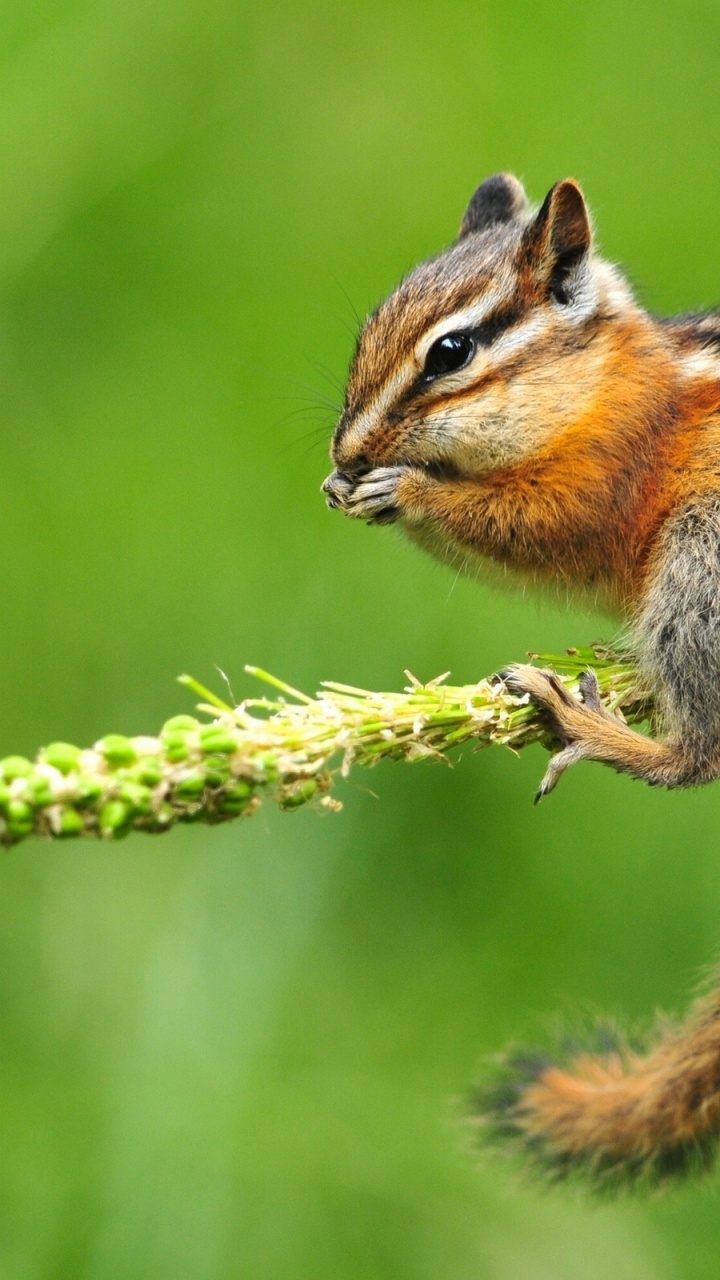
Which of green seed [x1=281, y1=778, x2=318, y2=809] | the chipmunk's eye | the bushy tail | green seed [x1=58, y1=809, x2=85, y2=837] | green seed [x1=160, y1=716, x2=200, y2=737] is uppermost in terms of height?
the chipmunk's eye

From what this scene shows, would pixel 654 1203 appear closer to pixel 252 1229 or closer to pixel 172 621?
pixel 252 1229

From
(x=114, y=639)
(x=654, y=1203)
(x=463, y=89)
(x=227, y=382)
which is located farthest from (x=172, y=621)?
(x=463, y=89)

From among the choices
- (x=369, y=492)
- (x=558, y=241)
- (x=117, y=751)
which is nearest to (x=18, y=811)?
(x=117, y=751)

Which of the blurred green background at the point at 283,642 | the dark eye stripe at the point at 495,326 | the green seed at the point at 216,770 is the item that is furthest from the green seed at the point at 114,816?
the dark eye stripe at the point at 495,326

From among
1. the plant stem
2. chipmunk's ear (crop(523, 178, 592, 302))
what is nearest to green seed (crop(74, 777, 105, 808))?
the plant stem

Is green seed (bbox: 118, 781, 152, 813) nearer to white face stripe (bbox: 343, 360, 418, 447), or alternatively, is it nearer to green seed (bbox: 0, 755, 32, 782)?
green seed (bbox: 0, 755, 32, 782)

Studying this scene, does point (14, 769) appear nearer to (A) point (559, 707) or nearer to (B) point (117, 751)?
(B) point (117, 751)
